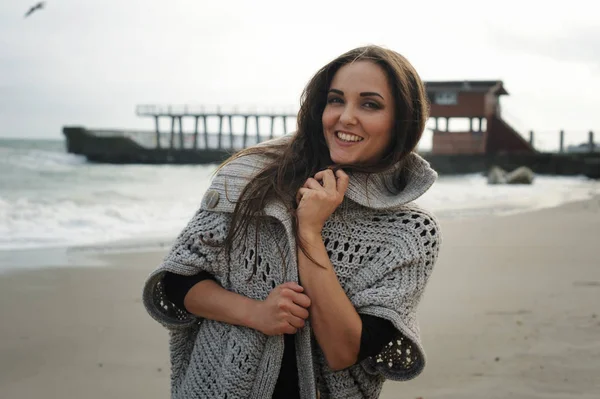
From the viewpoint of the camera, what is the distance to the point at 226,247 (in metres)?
1.91

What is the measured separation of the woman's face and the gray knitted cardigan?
87 mm

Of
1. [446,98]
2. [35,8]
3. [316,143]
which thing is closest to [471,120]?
[446,98]

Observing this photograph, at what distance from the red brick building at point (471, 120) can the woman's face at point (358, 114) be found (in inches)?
1214

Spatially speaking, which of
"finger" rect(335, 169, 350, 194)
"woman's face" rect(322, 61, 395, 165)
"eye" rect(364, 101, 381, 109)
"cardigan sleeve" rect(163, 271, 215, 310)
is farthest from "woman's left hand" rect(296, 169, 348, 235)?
"cardigan sleeve" rect(163, 271, 215, 310)

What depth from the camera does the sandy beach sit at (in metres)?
3.81

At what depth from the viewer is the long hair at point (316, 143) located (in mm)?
1881

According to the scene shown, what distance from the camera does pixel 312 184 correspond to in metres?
1.85

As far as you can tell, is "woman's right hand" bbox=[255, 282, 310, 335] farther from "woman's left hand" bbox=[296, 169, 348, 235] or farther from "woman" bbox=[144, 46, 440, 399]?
"woman's left hand" bbox=[296, 169, 348, 235]

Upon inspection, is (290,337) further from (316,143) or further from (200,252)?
(316,143)

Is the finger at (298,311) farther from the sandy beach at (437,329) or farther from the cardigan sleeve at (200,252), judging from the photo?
the sandy beach at (437,329)

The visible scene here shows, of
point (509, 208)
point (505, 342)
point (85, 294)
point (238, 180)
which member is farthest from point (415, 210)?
point (509, 208)

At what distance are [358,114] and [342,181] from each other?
19cm

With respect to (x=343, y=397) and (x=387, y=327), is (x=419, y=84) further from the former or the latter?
(x=343, y=397)

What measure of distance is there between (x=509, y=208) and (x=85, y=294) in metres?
9.95
